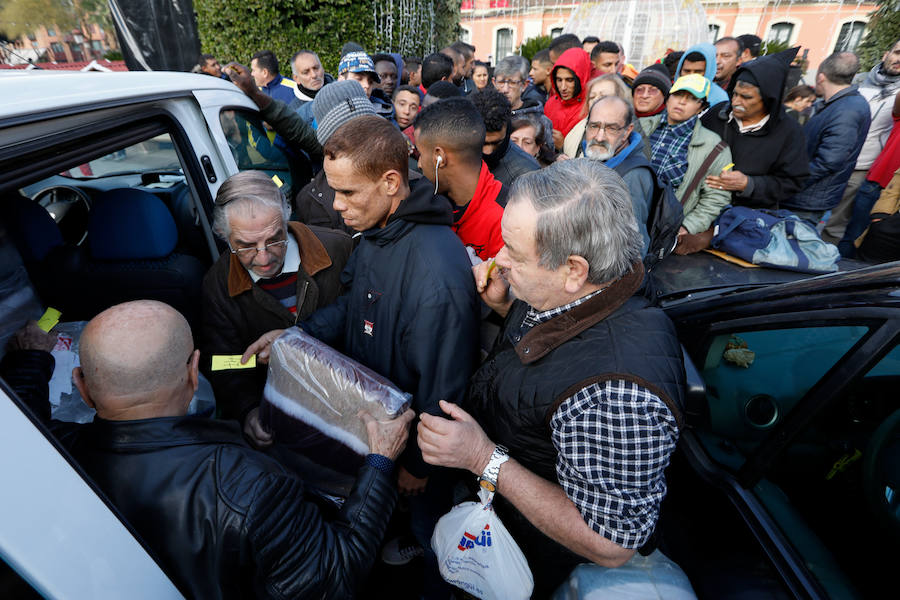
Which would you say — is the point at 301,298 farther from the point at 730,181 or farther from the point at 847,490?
the point at 730,181

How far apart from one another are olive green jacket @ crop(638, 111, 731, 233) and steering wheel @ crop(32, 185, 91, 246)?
4471 millimetres

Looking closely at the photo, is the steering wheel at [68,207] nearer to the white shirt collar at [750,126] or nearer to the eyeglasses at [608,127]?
the eyeglasses at [608,127]

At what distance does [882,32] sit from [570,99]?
12.3 m

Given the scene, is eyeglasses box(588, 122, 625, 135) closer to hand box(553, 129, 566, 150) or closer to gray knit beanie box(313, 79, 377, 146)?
gray knit beanie box(313, 79, 377, 146)

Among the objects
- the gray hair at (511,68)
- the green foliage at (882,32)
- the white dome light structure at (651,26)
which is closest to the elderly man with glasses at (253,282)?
the gray hair at (511,68)

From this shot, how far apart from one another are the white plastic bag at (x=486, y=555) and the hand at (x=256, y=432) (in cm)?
93

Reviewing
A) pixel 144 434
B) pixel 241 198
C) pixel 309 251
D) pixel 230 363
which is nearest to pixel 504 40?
pixel 309 251

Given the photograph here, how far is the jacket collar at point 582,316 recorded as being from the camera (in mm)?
1345

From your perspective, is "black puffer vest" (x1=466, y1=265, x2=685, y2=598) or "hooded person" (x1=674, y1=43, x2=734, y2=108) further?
"hooded person" (x1=674, y1=43, x2=734, y2=108)

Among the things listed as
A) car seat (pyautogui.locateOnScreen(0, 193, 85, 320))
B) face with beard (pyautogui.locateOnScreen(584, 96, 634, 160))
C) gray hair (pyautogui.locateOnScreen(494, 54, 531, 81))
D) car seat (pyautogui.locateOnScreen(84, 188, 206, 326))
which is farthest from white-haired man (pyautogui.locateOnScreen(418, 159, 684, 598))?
gray hair (pyautogui.locateOnScreen(494, 54, 531, 81))

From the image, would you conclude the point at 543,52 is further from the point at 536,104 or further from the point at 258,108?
the point at 258,108

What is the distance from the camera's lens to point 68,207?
3.14 m

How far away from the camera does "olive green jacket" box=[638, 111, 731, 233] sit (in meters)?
3.49

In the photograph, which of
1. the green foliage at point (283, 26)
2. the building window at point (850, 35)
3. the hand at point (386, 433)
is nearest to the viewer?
the hand at point (386, 433)
